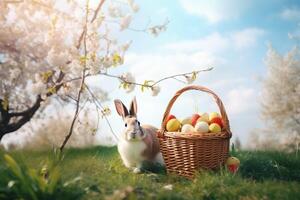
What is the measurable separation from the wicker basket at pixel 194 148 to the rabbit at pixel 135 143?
0.79ft

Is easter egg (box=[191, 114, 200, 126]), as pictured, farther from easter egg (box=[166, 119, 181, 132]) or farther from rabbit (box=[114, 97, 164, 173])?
rabbit (box=[114, 97, 164, 173])

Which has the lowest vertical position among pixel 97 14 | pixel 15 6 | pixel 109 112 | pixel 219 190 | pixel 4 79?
pixel 219 190

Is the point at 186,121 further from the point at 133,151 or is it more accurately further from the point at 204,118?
the point at 133,151

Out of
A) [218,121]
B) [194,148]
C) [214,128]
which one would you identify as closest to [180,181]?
[194,148]

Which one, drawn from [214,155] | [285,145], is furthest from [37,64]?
[285,145]

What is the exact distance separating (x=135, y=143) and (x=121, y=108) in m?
0.49

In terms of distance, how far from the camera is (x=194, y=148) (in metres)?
4.96

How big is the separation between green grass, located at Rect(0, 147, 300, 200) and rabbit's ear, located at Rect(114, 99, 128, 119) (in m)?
0.65

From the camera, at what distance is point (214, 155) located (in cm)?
502

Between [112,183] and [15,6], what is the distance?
15.7ft

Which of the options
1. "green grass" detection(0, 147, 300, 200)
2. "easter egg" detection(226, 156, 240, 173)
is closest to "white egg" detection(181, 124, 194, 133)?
"green grass" detection(0, 147, 300, 200)

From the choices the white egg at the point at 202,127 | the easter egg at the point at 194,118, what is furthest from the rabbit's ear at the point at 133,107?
the white egg at the point at 202,127

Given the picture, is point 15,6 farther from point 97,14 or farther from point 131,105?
point 131,105

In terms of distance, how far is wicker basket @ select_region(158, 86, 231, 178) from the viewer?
4.95 m
